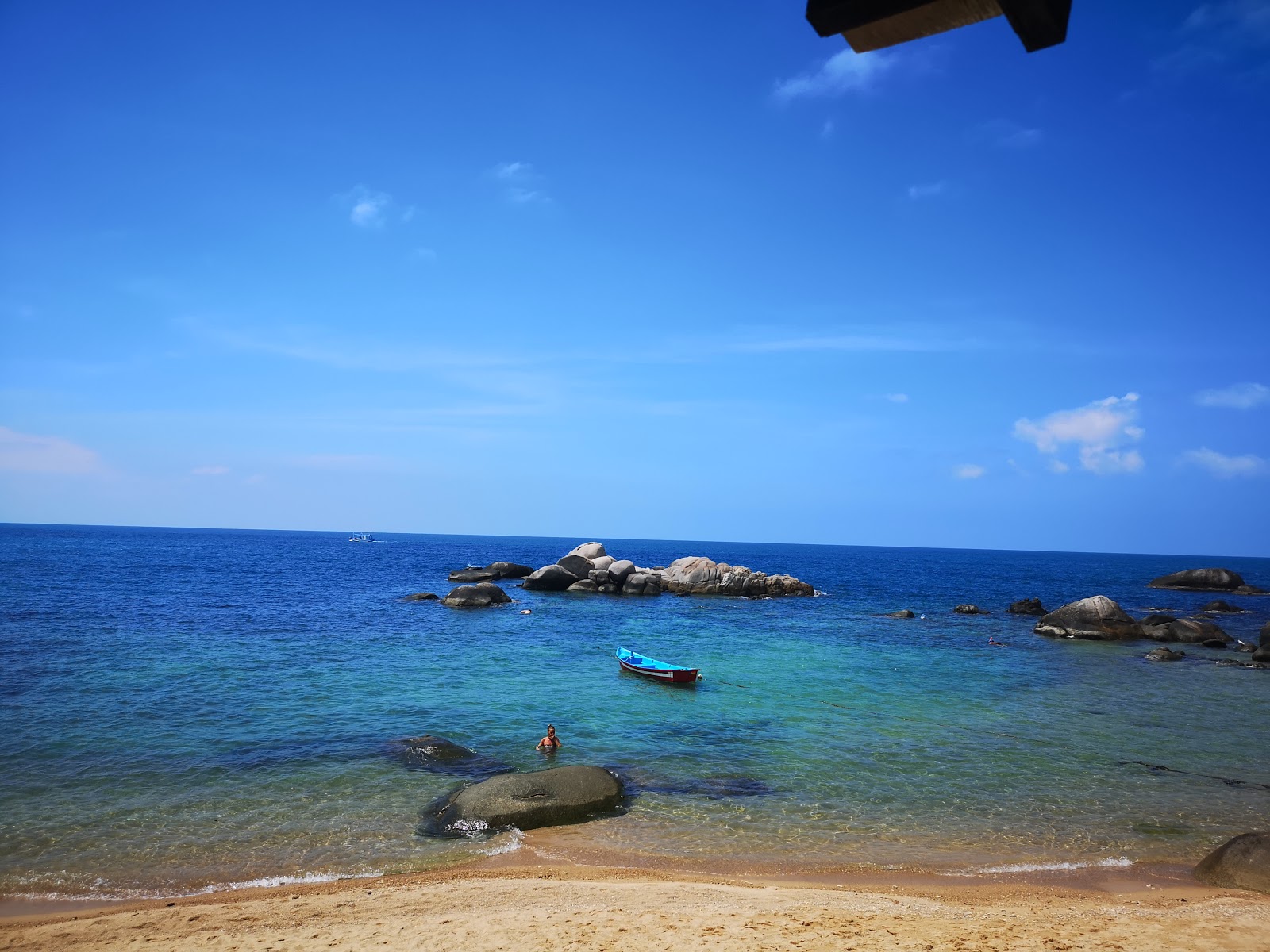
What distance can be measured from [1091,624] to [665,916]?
145ft

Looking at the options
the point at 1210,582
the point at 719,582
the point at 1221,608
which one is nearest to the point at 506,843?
the point at 719,582

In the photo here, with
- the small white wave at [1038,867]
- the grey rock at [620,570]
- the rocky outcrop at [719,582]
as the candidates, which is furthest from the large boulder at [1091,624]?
the small white wave at [1038,867]

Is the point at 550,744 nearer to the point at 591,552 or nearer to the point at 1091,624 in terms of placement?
the point at 1091,624

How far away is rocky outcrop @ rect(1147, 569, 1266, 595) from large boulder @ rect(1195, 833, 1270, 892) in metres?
95.7

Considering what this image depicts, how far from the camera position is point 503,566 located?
247 feet

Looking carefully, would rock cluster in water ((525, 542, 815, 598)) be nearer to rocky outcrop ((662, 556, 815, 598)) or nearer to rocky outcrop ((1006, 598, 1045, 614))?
rocky outcrop ((662, 556, 815, 598))

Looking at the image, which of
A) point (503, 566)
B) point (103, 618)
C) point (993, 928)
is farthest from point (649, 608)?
point (993, 928)

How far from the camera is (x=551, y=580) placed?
65.0 m

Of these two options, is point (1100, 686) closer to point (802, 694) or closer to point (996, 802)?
point (802, 694)

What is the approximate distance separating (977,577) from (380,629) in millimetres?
101690

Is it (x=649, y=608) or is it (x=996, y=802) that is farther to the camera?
(x=649, y=608)

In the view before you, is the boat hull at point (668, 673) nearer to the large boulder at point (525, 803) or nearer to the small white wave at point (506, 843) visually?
the large boulder at point (525, 803)

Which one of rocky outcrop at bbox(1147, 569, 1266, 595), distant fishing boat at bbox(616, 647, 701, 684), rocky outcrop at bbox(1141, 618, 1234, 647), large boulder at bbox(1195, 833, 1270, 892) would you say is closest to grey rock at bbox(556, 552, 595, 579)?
distant fishing boat at bbox(616, 647, 701, 684)

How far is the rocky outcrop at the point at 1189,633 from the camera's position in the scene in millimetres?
42750
